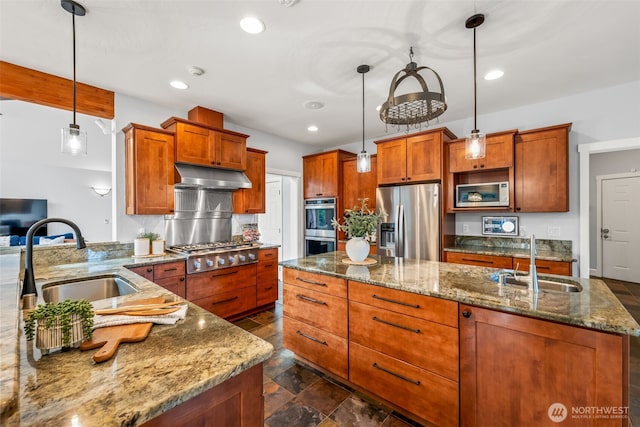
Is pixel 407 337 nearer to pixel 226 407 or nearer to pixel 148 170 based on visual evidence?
pixel 226 407

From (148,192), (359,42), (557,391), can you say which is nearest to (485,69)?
(359,42)

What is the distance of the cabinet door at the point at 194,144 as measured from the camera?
125 inches

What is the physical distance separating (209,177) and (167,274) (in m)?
1.23

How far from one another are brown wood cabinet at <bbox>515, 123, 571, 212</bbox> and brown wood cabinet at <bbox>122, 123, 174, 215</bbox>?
166 inches

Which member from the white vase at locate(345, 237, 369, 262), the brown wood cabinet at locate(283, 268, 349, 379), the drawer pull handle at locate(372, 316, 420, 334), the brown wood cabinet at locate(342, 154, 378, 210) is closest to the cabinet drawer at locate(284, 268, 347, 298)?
the brown wood cabinet at locate(283, 268, 349, 379)

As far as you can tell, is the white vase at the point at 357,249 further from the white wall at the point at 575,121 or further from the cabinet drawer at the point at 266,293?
the white wall at the point at 575,121

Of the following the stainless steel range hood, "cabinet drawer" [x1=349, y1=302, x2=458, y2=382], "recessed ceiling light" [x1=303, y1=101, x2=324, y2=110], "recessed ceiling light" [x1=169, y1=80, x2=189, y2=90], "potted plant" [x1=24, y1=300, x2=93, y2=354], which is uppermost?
"recessed ceiling light" [x1=303, y1=101, x2=324, y2=110]

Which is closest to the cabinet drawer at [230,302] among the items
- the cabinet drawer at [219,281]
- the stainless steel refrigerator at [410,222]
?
the cabinet drawer at [219,281]

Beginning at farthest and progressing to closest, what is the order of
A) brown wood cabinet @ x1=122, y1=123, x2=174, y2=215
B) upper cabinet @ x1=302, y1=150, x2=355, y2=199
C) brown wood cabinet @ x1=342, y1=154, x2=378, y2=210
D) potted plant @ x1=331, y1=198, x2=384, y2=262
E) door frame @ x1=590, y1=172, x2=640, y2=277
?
door frame @ x1=590, y1=172, x2=640, y2=277 < upper cabinet @ x1=302, y1=150, x2=355, y2=199 < brown wood cabinet @ x1=342, y1=154, x2=378, y2=210 < brown wood cabinet @ x1=122, y1=123, x2=174, y2=215 < potted plant @ x1=331, y1=198, x2=384, y2=262

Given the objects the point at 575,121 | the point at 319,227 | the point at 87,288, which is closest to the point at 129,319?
the point at 87,288

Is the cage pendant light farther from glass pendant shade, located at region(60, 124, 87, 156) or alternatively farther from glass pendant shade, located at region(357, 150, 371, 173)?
glass pendant shade, located at region(60, 124, 87, 156)

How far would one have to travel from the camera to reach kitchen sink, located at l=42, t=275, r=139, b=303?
1862mm

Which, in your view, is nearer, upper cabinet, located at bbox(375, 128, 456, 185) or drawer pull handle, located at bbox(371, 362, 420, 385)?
drawer pull handle, located at bbox(371, 362, 420, 385)

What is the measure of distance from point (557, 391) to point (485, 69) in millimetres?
2616
